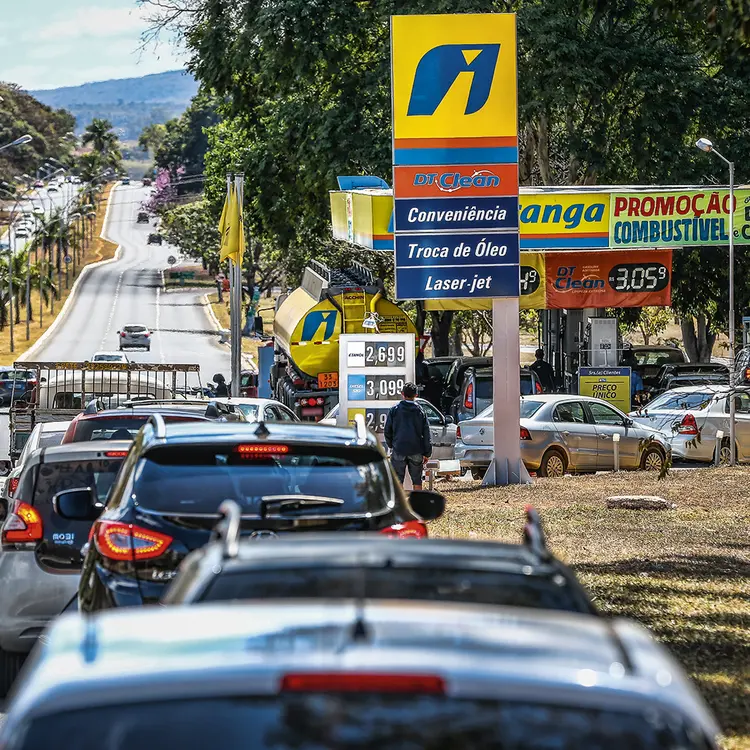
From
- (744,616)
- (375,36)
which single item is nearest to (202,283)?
(375,36)

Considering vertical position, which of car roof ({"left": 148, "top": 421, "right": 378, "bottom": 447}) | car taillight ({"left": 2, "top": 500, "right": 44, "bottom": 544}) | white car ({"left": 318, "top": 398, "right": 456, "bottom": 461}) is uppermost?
car roof ({"left": 148, "top": 421, "right": 378, "bottom": 447})

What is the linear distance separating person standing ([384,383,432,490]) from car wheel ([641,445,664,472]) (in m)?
7.11

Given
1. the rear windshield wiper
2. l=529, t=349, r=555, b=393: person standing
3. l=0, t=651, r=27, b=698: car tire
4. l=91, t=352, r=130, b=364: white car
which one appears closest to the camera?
the rear windshield wiper

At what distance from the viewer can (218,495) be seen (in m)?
6.82

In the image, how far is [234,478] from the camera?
6949mm

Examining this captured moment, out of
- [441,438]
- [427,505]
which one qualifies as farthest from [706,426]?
[427,505]

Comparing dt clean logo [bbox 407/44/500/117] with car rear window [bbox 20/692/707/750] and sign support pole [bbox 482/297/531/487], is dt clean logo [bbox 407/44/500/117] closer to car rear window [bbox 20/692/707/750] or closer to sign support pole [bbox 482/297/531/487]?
sign support pole [bbox 482/297/531/487]

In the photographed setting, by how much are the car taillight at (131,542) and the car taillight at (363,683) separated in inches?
152

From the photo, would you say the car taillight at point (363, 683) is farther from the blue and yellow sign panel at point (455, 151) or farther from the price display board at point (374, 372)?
the price display board at point (374, 372)

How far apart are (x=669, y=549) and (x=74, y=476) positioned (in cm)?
629

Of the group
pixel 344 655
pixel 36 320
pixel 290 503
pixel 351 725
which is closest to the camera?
pixel 351 725

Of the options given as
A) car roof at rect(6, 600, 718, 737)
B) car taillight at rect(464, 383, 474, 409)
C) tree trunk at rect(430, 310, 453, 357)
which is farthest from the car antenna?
tree trunk at rect(430, 310, 453, 357)

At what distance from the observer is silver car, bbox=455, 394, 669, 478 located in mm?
23422

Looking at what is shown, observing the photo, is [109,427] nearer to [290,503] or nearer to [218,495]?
[218,495]
